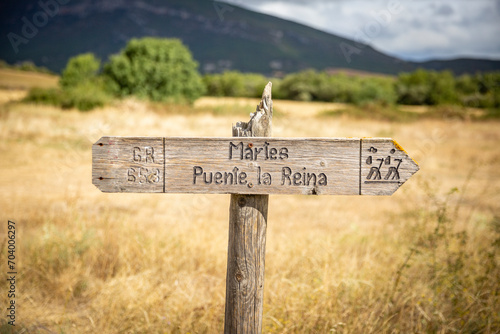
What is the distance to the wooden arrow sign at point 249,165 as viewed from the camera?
70.6 inches

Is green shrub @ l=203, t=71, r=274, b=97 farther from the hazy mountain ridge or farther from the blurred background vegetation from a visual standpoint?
the hazy mountain ridge

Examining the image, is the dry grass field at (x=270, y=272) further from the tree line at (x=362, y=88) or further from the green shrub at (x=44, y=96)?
the tree line at (x=362, y=88)

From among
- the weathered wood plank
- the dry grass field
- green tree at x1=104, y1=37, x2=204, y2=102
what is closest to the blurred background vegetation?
green tree at x1=104, y1=37, x2=204, y2=102

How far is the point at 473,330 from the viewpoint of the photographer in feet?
8.61

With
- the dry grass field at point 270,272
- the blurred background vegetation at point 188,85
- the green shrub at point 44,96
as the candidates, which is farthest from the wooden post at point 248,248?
the green shrub at point 44,96

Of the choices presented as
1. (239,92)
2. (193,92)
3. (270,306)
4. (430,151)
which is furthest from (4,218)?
(239,92)

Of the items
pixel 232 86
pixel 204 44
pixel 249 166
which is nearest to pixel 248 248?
pixel 249 166

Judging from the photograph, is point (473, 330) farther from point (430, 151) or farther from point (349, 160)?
point (430, 151)

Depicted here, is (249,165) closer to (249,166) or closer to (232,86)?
(249,166)

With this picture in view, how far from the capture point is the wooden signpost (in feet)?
5.89

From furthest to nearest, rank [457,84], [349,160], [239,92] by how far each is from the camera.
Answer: [239,92] → [457,84] → [349,160]

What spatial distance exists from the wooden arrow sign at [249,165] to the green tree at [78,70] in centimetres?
3372

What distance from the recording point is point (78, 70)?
1414 inches

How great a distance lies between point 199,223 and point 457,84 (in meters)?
52.7
